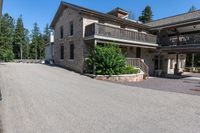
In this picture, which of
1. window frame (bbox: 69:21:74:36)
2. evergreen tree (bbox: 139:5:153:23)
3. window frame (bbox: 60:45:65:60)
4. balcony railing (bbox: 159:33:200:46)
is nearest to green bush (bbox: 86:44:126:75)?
window frame (bbox: 69:21:74:36)

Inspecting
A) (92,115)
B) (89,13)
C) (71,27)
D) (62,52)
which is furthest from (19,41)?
(92,115)

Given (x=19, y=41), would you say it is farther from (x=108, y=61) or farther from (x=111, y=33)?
(x=108, y=61)

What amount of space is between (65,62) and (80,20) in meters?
5.88

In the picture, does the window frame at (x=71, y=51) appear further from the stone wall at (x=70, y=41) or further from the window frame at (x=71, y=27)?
the window frame at (x=71, y=27)

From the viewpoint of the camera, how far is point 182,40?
2103cm

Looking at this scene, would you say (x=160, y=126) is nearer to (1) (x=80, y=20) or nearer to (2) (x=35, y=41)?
(1) (x=80, y=20)

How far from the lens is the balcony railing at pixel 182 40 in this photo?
1958 cm

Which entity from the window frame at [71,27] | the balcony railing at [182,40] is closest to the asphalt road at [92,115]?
the window frame at [71,27]

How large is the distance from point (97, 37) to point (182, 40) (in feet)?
34.8

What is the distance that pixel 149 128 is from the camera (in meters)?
5.14

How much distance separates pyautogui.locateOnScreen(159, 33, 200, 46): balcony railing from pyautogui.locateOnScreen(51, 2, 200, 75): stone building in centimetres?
16

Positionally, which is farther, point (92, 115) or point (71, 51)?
point (71, 51)

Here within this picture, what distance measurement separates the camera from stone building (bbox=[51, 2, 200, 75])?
17562 millimetres

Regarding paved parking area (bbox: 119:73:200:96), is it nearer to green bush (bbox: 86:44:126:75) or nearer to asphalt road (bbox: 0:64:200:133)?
green bush (bbox: 86:44:126:75)
